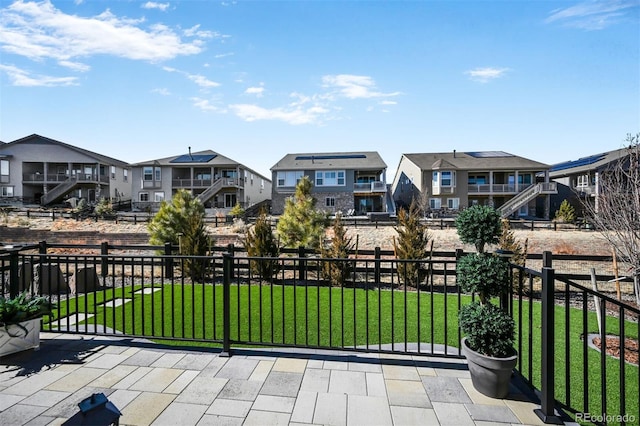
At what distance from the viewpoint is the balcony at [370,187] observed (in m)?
29.6

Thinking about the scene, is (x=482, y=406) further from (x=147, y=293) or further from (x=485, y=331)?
(x=147, y=293)

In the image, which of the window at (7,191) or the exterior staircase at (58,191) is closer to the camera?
the exterior staircase at (58,191)

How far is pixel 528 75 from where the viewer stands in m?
8.66

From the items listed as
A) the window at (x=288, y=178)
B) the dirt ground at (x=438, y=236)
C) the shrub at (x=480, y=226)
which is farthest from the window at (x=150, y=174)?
the shrub at (x=480, y=226)

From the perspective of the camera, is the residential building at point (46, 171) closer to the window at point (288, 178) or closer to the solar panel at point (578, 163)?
the window at point (288, 178)

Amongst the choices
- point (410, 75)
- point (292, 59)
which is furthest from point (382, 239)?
point (292, 59)

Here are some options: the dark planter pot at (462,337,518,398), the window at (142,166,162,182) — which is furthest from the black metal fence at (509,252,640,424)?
the window at (142,166,162,182)

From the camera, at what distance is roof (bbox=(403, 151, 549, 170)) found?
29.6 metres

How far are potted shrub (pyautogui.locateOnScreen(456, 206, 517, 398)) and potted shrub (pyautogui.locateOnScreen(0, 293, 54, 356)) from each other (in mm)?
4510

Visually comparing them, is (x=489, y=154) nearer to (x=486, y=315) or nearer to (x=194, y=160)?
(x=194, y=160)

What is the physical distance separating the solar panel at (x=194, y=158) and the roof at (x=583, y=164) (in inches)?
1415

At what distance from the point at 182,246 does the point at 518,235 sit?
17659 mm

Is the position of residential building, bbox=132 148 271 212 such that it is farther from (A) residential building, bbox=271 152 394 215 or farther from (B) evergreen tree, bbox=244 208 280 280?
(B) evergreen tree, bbox=244 208 280 280

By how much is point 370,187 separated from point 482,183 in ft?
35.9
